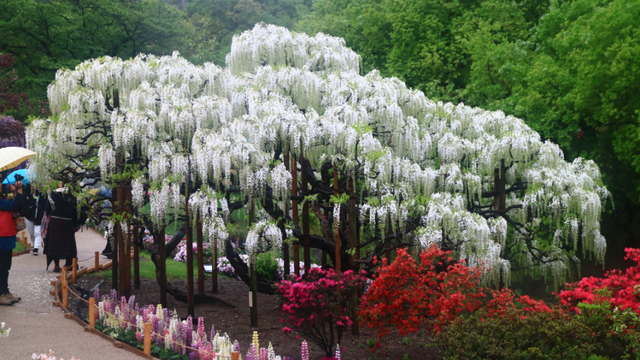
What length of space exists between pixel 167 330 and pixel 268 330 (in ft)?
7.43

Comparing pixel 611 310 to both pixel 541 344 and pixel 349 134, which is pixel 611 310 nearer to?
pixel 541 344

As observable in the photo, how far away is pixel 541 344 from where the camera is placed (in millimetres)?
7453

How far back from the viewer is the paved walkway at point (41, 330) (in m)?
8.33

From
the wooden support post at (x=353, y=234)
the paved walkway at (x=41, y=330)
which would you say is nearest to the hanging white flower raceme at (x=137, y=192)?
the paved walkway at (x=41, y=330)

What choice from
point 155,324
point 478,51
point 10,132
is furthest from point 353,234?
point 10,132

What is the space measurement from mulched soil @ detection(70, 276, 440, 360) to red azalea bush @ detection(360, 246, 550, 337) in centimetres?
63

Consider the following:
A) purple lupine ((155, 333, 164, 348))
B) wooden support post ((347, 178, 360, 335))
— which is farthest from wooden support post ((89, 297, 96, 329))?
wooden support post ((347, 178, 360, 335))

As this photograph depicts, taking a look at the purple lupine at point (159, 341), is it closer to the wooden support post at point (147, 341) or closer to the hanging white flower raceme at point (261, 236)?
the wooden support post at point (147, 341)

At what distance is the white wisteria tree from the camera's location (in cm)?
1006

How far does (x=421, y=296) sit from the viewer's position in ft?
29.0

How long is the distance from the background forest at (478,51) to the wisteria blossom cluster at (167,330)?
1179 cm

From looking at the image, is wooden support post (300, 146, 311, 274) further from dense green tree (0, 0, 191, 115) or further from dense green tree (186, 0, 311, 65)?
dense green tree (186, 0, 311, 65)

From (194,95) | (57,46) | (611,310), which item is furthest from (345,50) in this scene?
(57,46)

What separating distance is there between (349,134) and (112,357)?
16.1ft
